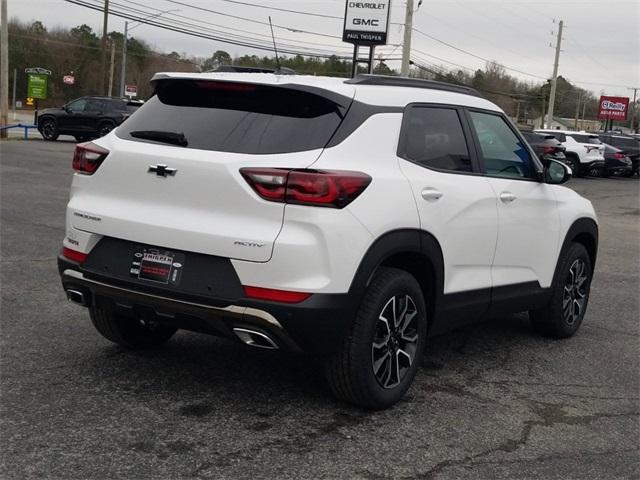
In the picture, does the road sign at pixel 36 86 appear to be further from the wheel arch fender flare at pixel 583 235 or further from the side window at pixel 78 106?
the wheel arch fender flare at pixel 583 235

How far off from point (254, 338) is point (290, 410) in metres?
0.62

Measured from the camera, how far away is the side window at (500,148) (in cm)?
541

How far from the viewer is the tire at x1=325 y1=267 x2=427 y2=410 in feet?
13.9

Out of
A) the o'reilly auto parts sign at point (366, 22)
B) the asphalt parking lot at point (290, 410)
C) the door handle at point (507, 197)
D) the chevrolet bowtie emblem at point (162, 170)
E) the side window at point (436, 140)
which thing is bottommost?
the asphalt parking lot at point (290, 410)

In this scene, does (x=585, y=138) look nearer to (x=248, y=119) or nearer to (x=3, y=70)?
(x=3, y=70)

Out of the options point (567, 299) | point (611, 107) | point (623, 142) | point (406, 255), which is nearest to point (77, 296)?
point (406, 255)

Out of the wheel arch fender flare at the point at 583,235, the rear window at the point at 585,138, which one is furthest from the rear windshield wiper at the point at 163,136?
the rear window at the point at 585,138

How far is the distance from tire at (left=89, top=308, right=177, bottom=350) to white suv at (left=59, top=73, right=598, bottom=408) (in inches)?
0.8

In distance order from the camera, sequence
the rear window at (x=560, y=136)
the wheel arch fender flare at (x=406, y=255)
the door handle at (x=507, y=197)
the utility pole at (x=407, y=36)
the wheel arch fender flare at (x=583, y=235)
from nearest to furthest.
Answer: the wheel arch fender flare at (x=406, y=255), the door handle at (x=507, y=197), the wheel arch fender flare at (x=583, y=235), the rear window at (x=560, y=136), the utility pole at (x=407, y=36)

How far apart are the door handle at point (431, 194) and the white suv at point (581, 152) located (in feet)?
97.2

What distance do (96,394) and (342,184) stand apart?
182 centimetres

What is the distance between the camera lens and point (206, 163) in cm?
411

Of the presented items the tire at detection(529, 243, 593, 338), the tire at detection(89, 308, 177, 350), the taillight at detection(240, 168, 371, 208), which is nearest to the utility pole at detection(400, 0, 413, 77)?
the tire at detection(529, 243, 593, 338)

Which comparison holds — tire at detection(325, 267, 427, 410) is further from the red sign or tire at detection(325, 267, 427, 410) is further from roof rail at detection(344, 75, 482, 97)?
the red sign
